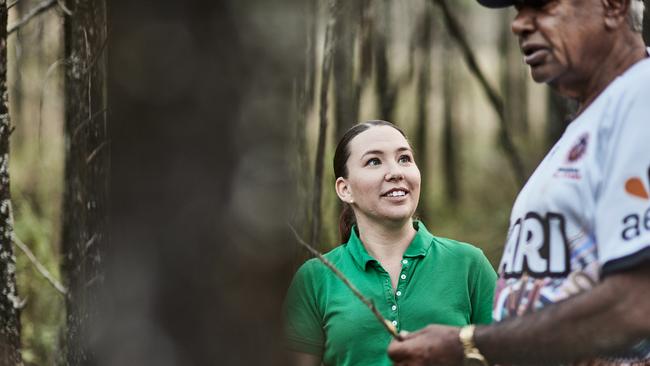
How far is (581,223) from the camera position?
7.88 ft

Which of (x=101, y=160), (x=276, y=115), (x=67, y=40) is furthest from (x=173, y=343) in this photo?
(x=67, y=40)

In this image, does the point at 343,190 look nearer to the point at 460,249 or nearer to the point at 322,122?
the point at 460,249

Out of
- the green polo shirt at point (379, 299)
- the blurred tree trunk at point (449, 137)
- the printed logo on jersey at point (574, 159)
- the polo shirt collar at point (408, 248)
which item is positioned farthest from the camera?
the blurred tree trunk at point (449, 137)

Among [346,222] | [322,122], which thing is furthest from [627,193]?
[322,122]

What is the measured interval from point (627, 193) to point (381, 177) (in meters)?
1.30

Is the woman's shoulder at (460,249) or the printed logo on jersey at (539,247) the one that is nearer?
the printed logo on jersey at (539,247)

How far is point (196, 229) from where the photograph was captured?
6.38 ft

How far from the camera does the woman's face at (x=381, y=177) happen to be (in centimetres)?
346

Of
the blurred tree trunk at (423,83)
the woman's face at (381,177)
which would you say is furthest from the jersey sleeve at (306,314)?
the blurred tree trunk at (423,83)

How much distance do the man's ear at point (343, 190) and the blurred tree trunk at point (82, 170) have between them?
2.90ft

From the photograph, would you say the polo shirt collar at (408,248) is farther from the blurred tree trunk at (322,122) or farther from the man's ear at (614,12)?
the blurred tree trunk at (322,122)

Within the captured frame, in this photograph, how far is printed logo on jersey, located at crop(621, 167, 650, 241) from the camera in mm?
2244

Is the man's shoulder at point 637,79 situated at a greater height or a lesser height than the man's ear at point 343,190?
greater

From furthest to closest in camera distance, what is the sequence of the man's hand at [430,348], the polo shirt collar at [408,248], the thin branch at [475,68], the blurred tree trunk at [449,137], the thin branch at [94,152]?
the blurred tree trunk at [449,137]
the thin branch at [475,68]
the thin branch at [94,152]
the polo shirt collar at [408,248]
the man's hand at [430,348]
